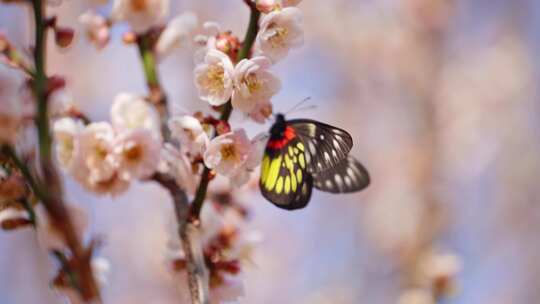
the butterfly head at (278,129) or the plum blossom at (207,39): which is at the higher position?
the plum blossom at (207,39)

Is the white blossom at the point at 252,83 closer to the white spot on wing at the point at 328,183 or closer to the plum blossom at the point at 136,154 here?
the plum blossom at the point at 136,154

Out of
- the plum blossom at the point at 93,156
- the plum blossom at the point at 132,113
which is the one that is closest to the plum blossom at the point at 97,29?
the plum blossom at the point at 132,113

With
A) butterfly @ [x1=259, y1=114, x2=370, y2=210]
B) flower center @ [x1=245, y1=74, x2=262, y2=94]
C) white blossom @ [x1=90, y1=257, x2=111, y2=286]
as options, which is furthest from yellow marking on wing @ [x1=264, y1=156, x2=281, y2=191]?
white blossom @ [x1=90, y1=257, x2=111, y2=286]

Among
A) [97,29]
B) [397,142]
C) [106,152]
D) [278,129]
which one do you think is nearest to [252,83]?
[278,129]

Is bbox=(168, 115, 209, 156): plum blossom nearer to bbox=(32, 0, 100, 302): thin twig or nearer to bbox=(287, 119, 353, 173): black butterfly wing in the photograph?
bbox=(287, 119, 353, 173): black butterfly wing

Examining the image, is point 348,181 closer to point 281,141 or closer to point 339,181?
point 339,181
